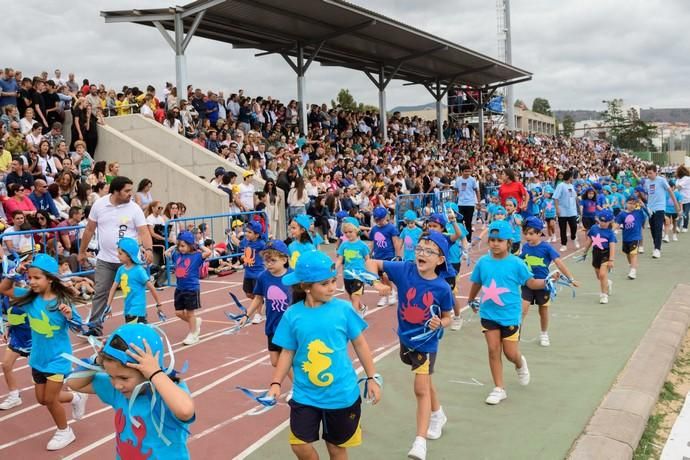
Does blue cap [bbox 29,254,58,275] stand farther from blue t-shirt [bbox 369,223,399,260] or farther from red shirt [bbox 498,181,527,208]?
red shirt [bbox 498,181,527,208]

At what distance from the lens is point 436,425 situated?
5012mm

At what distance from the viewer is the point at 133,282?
22.7 feet

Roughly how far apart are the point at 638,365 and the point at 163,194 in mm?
12347

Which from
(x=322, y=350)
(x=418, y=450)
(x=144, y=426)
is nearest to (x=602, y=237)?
(x=418, y=450)

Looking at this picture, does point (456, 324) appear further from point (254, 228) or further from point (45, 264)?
point (45, 264)

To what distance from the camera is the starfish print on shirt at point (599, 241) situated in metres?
9.85

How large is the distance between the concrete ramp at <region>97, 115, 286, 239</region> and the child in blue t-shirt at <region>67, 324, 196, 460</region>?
38.8 ft

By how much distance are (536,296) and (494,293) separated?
188 cm

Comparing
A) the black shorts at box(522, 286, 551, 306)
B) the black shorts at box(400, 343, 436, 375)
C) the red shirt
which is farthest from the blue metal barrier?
the black shorts at box(400, 343, 436, 375)

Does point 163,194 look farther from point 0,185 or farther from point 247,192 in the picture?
point 0,185

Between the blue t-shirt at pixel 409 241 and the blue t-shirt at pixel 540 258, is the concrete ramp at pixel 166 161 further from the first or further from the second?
the blue t-shirt at pixel 540 258

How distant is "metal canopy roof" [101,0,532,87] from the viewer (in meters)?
19.1

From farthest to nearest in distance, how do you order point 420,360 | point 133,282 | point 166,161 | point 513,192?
point 166,161
point 513,192
point 133,282
point 420,360

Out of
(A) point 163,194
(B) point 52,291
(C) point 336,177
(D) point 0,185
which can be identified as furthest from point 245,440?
(C) point 336,177
